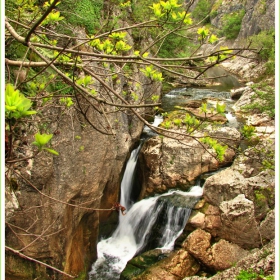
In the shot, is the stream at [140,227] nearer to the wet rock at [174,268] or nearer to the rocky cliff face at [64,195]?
the rocky cliff face at [64,195]

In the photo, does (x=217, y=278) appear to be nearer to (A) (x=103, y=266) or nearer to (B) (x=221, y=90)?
(A) (x=103, y=266)

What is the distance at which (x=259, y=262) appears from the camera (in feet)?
14.6

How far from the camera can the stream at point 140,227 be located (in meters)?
7.04

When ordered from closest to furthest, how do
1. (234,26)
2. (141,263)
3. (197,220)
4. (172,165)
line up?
(141,263)
(197,220)
(172,165)
(234,26)

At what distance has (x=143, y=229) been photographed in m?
7.64

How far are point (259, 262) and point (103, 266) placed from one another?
4069 millimetres

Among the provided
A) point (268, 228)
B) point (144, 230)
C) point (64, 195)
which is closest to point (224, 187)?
point (268, 228)

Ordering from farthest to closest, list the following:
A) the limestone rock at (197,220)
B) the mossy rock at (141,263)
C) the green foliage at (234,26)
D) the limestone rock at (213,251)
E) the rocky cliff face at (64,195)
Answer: the green foliage at (234,26) < the limestone rock at (197,220) < the mossy rock at (141,263) < the limestone rock at (213,251) < the rocky cliff face at (64,195)

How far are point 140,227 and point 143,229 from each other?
0.11 m

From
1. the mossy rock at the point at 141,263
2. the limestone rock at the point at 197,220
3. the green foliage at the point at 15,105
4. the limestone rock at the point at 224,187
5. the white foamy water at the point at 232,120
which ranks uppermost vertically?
the white foamy water at the point at 232,120

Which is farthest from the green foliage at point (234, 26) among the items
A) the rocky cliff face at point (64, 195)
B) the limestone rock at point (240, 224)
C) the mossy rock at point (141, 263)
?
the mossy rock at point (141, 263)

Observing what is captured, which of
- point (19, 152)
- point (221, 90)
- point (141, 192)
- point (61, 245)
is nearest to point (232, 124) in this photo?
point (141, 192)

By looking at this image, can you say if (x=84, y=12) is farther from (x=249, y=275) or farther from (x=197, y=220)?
(x=249, y=275)

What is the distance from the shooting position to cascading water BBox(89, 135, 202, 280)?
23.2 feet
